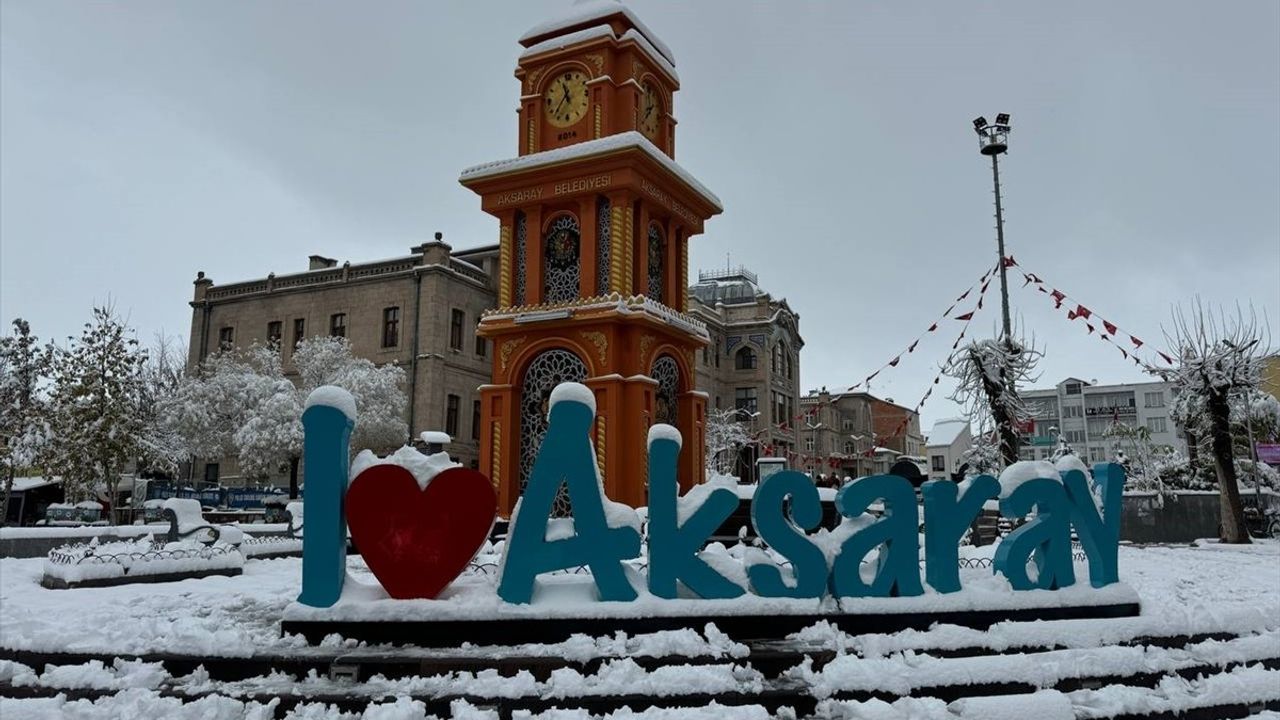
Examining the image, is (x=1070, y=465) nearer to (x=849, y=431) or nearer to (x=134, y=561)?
(x=134, y=561)

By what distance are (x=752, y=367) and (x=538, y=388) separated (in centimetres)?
3391

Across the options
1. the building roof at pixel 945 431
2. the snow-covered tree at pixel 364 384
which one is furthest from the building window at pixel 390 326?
the building roof at pixel 945 431

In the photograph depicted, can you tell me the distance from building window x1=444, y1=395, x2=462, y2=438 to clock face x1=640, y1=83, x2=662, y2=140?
61.9ft

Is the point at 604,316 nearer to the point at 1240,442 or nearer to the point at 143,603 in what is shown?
the point at 143,603

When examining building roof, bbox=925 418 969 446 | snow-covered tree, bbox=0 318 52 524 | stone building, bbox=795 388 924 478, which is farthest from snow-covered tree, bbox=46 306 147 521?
building roof, bbox=925 418 969 446

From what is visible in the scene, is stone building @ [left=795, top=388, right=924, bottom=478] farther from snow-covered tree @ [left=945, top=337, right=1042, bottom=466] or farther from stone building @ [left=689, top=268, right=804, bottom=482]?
snow-covered tree @ [left=945, top=337, right=1042, bottom=466]

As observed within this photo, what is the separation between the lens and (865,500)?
301 inches

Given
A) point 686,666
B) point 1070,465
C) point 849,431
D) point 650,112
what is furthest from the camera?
point 849,431

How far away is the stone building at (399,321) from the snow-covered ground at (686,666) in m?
24.6

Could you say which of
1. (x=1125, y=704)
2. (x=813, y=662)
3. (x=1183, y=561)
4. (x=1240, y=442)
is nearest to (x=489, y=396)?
(x=813, y=662)

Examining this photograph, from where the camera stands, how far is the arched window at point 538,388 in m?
15.7

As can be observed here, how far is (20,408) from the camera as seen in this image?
26.6 metres

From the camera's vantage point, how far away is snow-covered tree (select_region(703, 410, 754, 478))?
4212 centimetres

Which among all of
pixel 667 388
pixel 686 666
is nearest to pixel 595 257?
pixel 667 388
